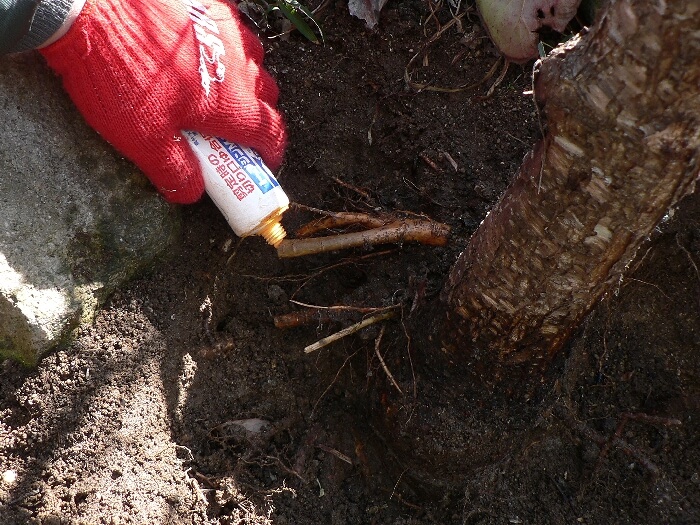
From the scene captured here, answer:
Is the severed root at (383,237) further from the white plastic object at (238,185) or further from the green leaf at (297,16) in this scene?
the green leaf at (297,16)

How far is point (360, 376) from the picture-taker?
1.64m

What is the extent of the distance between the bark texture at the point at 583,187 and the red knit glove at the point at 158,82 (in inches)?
25.9

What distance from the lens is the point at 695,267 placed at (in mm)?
1613

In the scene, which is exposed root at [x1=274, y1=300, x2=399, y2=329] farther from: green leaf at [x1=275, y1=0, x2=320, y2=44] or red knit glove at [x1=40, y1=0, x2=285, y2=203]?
green leaf at [x1=275, y1=0, x2=320, y2=44]

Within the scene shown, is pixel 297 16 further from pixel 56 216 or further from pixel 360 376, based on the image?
pixel 360 376

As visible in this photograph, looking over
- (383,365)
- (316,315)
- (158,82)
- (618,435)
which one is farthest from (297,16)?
(618,435)

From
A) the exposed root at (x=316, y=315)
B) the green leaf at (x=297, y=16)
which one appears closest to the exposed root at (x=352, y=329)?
the exposed root at (x=316, y=315)

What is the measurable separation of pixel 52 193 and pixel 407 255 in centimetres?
86

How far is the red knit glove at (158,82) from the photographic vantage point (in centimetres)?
138

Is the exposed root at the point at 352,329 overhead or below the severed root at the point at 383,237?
below

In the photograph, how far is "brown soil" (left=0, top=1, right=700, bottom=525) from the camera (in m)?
1.41

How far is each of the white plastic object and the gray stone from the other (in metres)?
0.16

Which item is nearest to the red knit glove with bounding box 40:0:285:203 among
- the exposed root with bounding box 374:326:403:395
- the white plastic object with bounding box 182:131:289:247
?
the white plastic object with bounding box 182:131:289:247

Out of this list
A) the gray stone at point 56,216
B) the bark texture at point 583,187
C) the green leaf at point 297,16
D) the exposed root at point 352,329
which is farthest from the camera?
the green leaf at point 297,16
